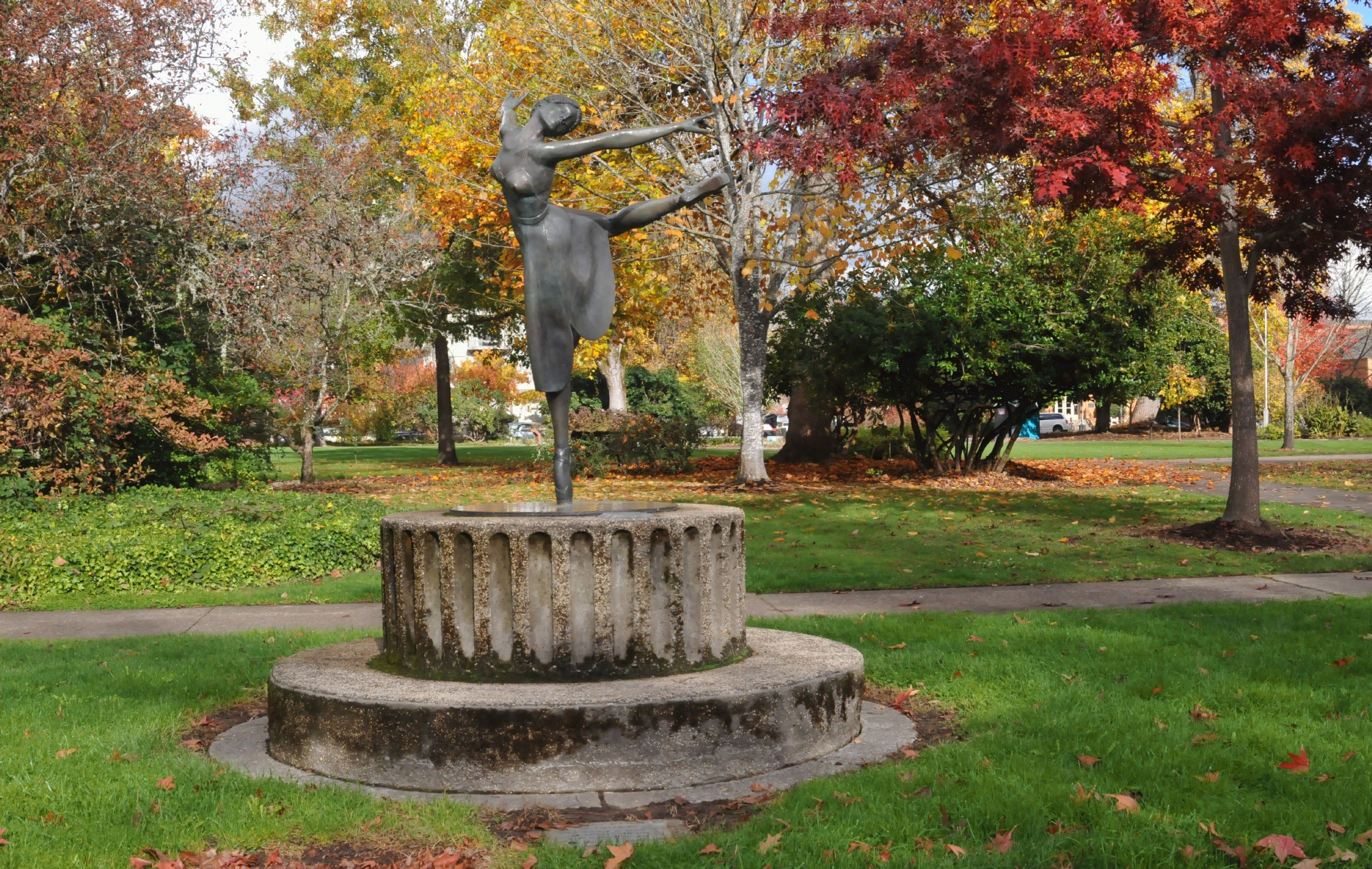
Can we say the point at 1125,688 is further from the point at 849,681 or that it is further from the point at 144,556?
the point at 144,556

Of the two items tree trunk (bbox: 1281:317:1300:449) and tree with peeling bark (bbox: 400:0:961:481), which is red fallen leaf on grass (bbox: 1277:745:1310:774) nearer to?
tree with peeling bark (bbox: 400:0:961:481)

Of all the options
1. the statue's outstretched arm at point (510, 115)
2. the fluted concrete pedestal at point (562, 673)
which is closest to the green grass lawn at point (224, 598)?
the fluted concrete pedestal at point (562, 673)

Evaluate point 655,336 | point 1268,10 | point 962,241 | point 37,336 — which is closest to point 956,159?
point 962,241

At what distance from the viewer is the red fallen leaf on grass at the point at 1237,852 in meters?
3.60

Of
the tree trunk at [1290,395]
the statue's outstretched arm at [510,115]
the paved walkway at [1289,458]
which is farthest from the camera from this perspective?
the tree trunk at [1290,395]

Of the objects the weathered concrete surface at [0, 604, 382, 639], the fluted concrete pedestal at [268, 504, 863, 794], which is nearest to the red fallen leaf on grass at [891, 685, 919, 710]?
the fluted concrete pedestal at [268, 504, 863, 794]

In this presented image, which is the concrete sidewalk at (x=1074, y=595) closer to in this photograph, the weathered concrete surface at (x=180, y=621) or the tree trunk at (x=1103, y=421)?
the weathered concrete surface at (x=180, y=621)

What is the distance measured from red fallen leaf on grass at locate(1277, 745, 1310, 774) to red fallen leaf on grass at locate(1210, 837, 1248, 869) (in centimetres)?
89

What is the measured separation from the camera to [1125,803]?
410cm

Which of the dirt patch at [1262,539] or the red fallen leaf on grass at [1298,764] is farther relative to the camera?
the dirt patch at [1262,539]

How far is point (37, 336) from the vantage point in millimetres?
11359

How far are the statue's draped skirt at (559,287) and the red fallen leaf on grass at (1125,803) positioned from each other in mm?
3396

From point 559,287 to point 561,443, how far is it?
0.88 m

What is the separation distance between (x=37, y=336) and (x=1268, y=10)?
12.4 m
